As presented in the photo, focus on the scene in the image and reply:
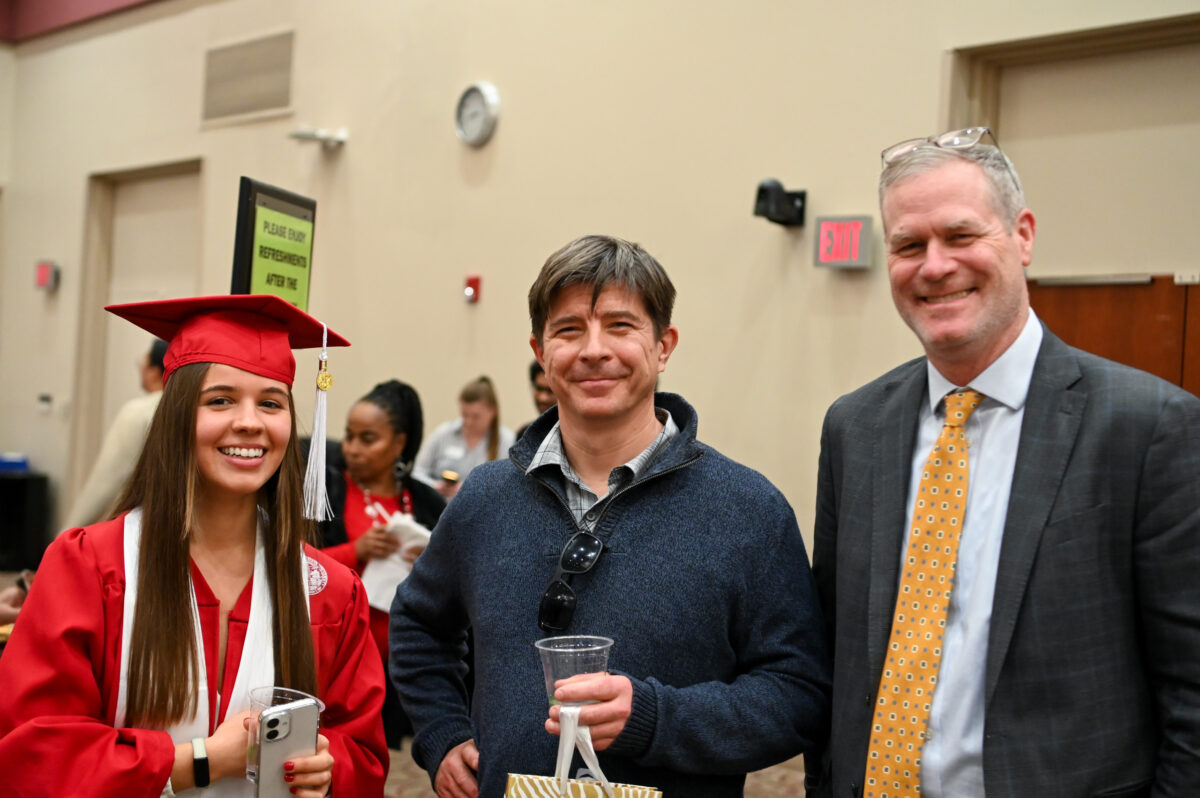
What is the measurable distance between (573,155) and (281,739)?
4.52 m

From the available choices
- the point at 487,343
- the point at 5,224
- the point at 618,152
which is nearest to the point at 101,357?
the point at 5,224

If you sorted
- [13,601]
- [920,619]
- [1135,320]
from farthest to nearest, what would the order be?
[1135,320] → [13,601] → [920,619]

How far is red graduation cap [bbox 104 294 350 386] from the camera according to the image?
1871 millimetres

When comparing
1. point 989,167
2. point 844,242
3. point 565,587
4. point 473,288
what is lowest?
point 565,587

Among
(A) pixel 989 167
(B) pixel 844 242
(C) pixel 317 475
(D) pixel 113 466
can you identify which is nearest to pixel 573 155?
(B) pixel 844 242

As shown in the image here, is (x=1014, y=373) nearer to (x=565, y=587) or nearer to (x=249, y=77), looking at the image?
(x=565, y=587)

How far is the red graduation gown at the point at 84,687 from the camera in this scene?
64.7 inches

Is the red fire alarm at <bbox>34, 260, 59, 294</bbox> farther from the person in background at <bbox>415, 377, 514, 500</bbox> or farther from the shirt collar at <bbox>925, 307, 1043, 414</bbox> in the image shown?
the shirt collar at <bbox>925, 307, 1043, 414</bbox>

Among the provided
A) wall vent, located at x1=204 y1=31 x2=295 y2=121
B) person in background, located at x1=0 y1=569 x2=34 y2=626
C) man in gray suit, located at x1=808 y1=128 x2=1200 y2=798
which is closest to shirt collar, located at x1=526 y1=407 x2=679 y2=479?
man in gray suit, located at x1=808 y1=128 x2=1200 y2=798

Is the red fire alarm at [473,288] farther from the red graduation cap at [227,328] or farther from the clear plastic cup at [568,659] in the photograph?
A: the clear plastic cup at [568,659]

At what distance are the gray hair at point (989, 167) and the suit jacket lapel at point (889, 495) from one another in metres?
0.32

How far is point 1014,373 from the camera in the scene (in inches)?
67.1

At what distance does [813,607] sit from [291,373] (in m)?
1.05

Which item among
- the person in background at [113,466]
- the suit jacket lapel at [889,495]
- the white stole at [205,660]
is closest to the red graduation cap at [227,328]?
the white stole at [205,660]
